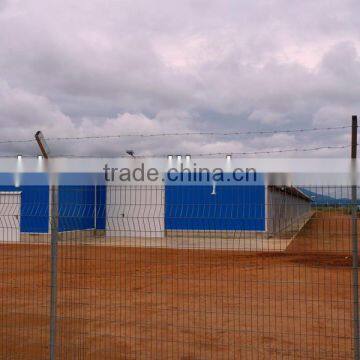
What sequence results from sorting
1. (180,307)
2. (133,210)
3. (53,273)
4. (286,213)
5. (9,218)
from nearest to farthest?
(53,273) → (133,210) → (180,307) → (286,213) → (9,218)

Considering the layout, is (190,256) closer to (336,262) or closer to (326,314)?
(336,262)

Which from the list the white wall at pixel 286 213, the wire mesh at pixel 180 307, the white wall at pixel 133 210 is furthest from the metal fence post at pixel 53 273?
the white wall at pixel 286 213

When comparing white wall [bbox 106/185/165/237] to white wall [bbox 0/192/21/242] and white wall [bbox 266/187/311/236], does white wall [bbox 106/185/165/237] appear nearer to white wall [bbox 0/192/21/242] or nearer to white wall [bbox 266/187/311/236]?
white wall [bbox 0/192/21/242]

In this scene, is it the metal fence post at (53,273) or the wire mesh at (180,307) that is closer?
the metal fence post at (53,273)

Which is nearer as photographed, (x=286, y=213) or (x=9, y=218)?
(x=286, y=213)

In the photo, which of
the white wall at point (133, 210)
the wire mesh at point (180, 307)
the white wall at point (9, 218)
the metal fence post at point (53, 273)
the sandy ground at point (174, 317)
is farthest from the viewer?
the white wall at point (9, 218)

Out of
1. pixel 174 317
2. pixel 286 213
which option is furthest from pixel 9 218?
pixel 286 213

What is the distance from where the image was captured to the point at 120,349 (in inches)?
297

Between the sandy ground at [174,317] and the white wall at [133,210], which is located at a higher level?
the white wall at [133,210]

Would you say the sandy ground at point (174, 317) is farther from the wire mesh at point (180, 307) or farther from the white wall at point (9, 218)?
the white wall at point (9, 218)

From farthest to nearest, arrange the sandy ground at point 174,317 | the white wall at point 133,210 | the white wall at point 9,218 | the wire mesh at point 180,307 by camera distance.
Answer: the white wall at point 9,218
the sandy ground at point 174,317
the wire mesh at point 180,307
the white wall at point 133,210

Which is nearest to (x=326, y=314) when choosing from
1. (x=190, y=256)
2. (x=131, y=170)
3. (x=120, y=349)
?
(x=120, y=349)

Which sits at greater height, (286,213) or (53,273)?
(286,213)

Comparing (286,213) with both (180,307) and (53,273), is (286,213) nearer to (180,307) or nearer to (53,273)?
(180,307)
